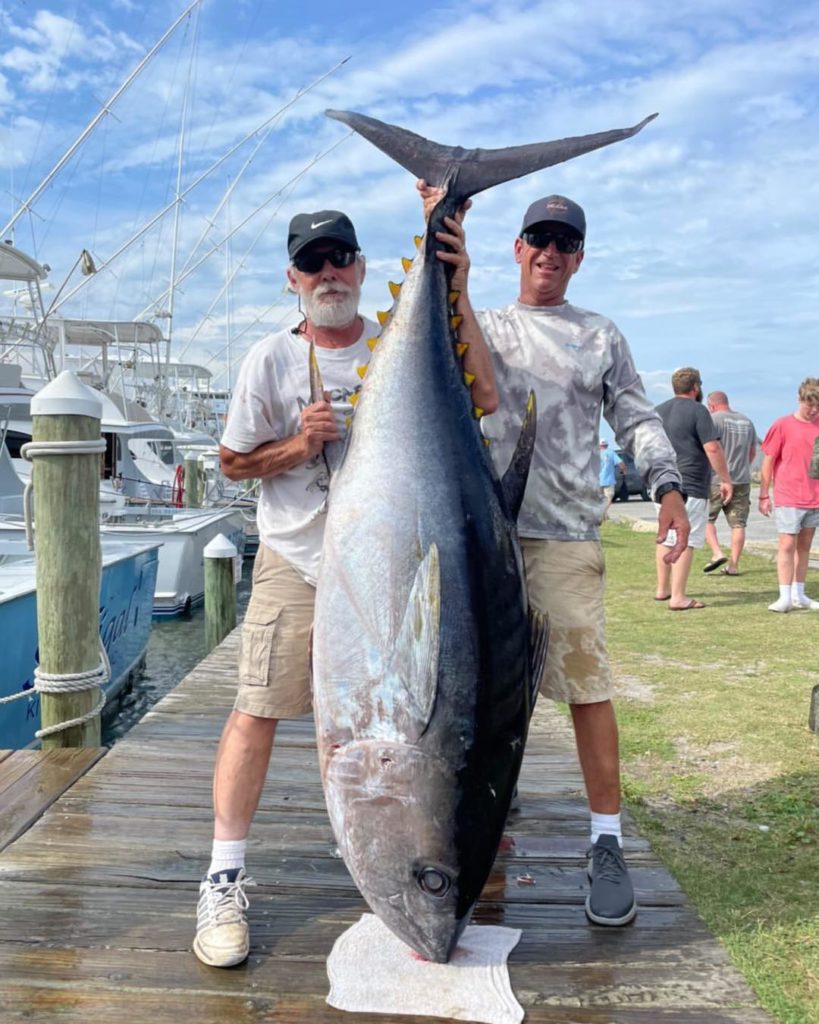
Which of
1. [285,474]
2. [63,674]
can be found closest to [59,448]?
[63,674]

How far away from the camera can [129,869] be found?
2.19 meters

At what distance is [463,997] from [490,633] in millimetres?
715

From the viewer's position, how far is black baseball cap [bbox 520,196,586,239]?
7.02 ft

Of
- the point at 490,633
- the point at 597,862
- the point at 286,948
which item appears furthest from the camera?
the point at 597,862

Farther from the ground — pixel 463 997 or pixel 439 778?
pixel 439 778

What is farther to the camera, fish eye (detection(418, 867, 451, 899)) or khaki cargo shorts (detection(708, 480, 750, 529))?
khaki cargo shorts (detection(708, 480, 750, 529))

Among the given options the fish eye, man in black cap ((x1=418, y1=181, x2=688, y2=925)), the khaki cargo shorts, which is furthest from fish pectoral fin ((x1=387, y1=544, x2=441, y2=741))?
the khaki cargo shorts

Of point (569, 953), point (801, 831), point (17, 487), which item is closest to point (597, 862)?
point (569, 953)

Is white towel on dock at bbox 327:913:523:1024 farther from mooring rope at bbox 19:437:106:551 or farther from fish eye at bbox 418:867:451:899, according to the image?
mooring rope at bbox 19:437:106:551

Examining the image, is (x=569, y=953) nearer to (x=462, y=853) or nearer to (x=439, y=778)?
(x=462, y=853)

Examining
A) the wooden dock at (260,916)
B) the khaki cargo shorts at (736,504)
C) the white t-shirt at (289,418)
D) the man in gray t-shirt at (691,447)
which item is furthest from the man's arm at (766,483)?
the white t-shirt at (289,418)

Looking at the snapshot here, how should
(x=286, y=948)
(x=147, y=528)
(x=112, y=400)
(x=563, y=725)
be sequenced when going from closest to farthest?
(x=286, y=948), (x=563, y=725), (x=147, y=528), (x=112, y=400)

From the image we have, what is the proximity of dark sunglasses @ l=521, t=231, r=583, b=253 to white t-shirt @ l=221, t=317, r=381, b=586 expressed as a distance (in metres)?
0.54

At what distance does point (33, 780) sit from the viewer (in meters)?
2.74
